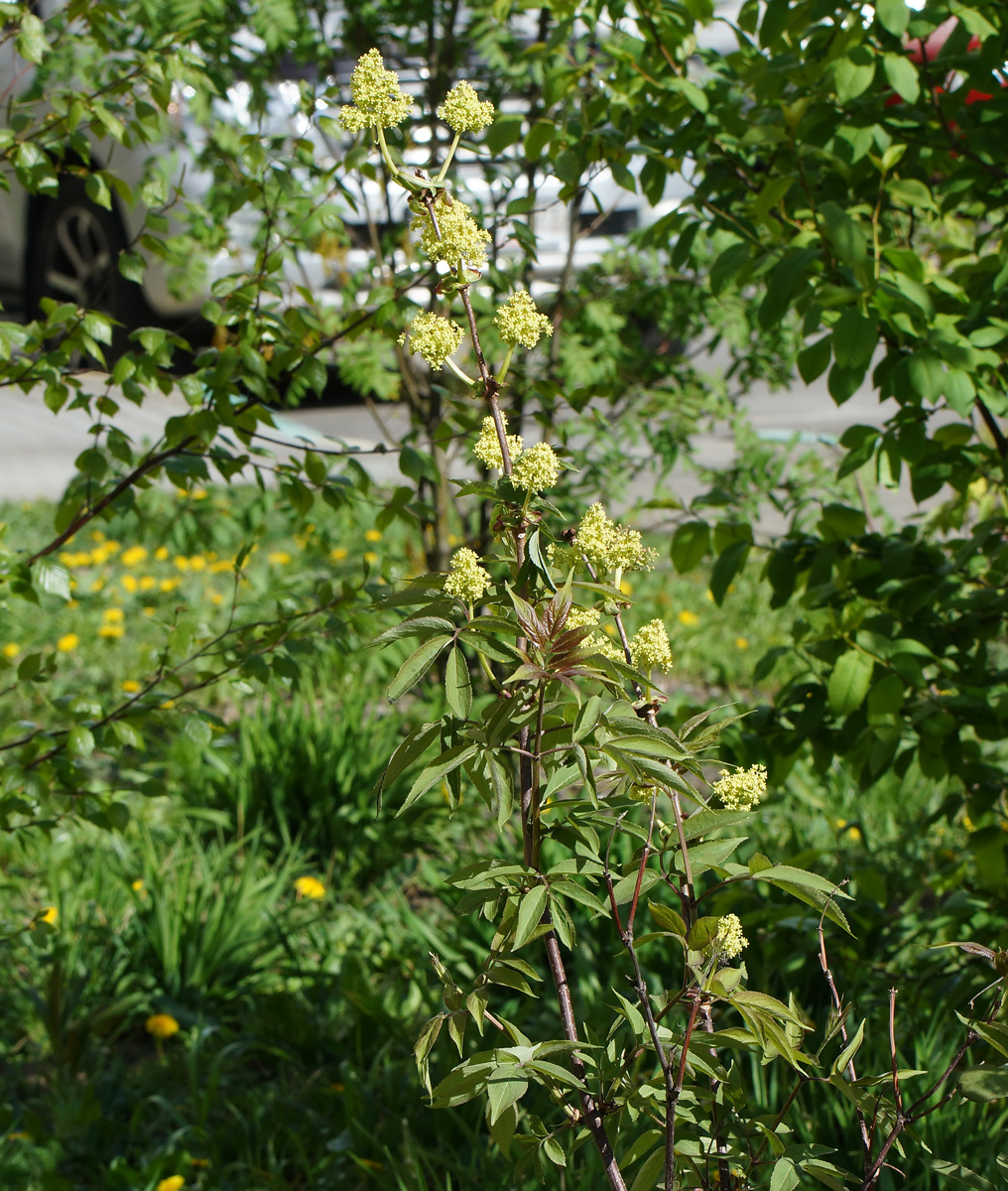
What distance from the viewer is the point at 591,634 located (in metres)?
0.95

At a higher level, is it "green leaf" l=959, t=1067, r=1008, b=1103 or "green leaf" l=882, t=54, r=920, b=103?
"green leaf" l=882, t=54, r=920, b=103

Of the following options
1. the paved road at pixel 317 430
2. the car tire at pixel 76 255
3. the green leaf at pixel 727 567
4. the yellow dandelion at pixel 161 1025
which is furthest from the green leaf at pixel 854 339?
the car tire at pixel 76 255

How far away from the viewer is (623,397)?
150 inches

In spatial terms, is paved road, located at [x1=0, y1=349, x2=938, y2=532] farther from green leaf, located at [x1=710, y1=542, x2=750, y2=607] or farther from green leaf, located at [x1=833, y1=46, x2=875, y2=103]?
green leaf, located at [x1=833, y1=46, x2=875, y2=103]

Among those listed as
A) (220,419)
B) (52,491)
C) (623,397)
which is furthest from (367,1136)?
(52,491)

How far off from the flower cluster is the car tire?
5.48m

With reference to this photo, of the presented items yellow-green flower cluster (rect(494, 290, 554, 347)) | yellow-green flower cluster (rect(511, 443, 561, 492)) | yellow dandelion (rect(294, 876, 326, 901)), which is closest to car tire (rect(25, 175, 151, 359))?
yellow dandelion (rect(294, 876, 326, 901))

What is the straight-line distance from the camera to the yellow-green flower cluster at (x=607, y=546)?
3.12ft

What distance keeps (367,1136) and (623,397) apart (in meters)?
2.59

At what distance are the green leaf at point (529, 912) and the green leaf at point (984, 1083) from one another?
0.36m

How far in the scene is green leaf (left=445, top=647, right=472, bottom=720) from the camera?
0.89 meters

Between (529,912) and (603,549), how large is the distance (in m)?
0.31

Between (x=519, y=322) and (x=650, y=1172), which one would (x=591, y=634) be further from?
(x=650, y=1172)

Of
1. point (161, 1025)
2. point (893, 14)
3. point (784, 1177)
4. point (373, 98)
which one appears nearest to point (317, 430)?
point (161, 1025)
